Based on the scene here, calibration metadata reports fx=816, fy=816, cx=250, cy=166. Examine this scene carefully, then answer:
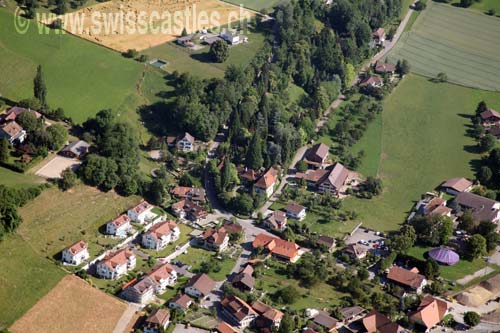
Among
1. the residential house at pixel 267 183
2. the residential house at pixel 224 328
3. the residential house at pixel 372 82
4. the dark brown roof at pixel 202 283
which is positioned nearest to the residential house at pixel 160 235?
the dark brown roof at pixel 202 283

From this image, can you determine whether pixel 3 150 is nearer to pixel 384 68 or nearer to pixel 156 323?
pixel 156 323

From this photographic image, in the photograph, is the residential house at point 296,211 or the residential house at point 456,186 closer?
the residential house at point 296,211

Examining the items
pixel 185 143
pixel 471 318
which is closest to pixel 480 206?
pixel 471 318

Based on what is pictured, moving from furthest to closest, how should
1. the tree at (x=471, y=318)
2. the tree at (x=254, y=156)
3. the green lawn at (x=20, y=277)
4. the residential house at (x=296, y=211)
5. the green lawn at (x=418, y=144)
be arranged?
1. the tree at (x=254, y=156)
2. the green lawn at (x=418, y=144)
3. the residential house at (x=296, y=211)
4. the tree at (x=471, y=318)
5. the green lawn at (x=20, y=277)

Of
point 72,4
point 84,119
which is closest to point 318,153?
point 84,119

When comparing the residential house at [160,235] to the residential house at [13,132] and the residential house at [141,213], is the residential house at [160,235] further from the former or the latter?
the residential house at [13,132]

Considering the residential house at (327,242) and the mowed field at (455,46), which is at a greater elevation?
the mowed field at (455,46)
